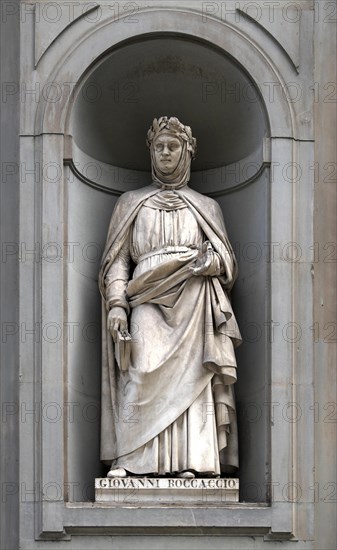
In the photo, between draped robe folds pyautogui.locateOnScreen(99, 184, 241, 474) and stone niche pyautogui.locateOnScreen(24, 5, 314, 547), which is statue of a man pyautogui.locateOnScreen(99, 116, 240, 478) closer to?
draped robe folds pyautogui.locateOnScreen(99, 184, 241, 474)

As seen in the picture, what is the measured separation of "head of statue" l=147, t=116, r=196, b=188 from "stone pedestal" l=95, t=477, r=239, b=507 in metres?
2.37

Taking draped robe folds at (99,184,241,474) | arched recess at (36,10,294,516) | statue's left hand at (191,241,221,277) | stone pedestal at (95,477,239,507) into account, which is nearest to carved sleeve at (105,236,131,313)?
draped robe folds at (99,184,241,474)

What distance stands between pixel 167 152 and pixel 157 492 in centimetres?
263

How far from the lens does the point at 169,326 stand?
19562mm

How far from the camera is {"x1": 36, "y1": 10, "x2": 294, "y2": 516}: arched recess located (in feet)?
64.1

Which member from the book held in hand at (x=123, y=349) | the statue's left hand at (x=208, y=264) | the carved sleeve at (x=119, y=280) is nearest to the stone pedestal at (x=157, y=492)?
the book held in hand at (x=123, y=349)

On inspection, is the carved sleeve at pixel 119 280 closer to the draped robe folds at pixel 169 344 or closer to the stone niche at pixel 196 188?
the draped robe folds at pixel 169 344

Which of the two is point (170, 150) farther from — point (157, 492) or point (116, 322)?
point (157, 492)

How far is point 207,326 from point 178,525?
5.01ft

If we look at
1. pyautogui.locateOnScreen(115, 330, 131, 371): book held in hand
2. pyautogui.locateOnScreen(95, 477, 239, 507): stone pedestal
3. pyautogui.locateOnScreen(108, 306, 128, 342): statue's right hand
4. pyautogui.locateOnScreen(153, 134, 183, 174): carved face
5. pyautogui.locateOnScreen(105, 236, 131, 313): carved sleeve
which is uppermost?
pyautogui.locateOnScreen(153, 134, 183, 174): carved face

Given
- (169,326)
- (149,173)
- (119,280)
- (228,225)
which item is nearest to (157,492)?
(169,326)

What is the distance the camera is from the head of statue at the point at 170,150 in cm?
1998

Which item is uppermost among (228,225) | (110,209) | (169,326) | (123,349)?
(110,209)

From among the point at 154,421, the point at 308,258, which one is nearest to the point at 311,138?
the point at 308,258
